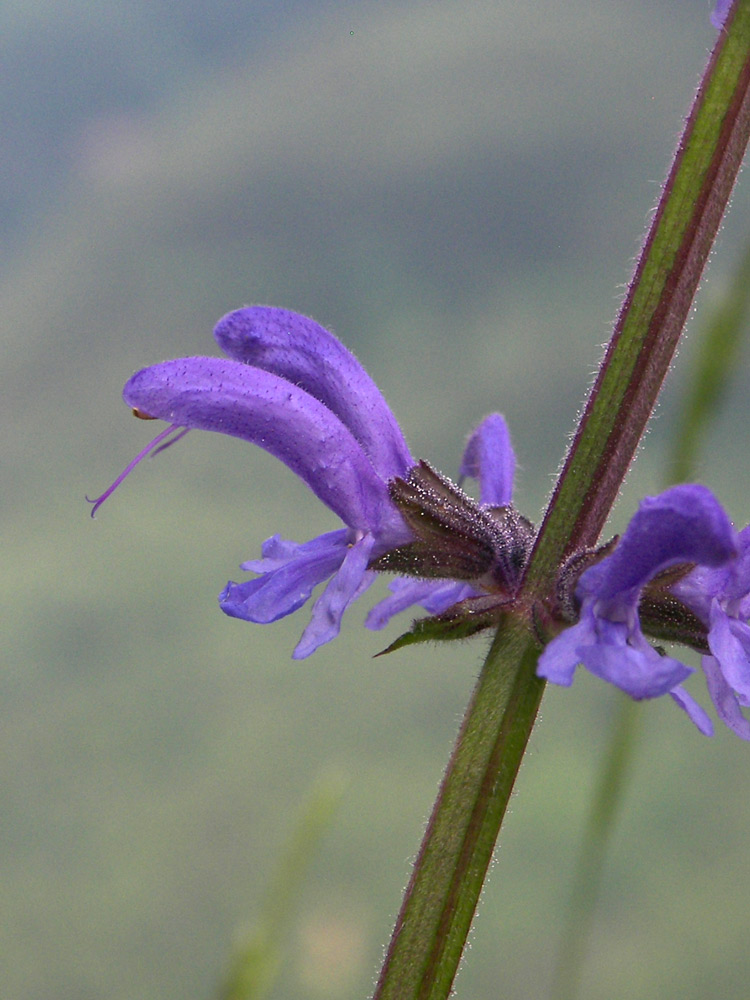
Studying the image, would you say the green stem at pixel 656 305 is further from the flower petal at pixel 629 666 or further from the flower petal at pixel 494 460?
the flower petal at pixel 494 460

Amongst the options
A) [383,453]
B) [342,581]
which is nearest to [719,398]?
[383,453]

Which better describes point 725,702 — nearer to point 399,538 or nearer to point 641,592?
point 641,592

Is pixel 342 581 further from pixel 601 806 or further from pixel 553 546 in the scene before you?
pixel 601 806

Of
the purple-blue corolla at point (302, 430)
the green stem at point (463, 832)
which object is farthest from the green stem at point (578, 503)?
the purple-blue corolla at point (302, 430)

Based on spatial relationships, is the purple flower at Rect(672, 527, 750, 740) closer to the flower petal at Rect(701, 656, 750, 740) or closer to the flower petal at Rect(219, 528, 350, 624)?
the flower petal at Rect(701, 656, 750, 740)

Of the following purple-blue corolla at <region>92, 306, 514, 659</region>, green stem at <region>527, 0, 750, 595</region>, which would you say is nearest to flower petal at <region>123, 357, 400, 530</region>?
purple-blue corolla at <region>92, 306, 514, 659</region>

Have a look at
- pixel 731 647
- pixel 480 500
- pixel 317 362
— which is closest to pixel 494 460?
pixel 480 500
